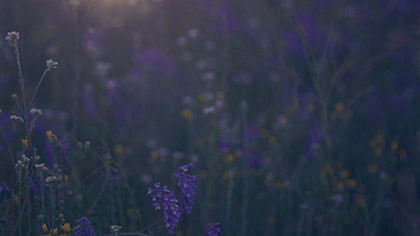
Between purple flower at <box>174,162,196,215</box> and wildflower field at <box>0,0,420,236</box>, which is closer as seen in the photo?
purple flower at <box>174,162,196,215</box>

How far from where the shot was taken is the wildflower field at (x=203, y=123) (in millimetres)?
1765

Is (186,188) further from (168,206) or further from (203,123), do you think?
(203,123)

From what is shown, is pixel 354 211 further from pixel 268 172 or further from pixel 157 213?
pixel 157 213

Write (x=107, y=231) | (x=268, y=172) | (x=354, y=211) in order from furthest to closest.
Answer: (x=268, y=172) < (x=354, y=211) < (x=107, y=231)

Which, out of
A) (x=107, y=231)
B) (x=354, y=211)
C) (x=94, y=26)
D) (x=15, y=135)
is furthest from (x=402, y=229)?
(x=94, y=26)

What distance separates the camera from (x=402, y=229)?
7.48 feet

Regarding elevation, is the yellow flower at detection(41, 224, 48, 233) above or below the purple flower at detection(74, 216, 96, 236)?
above

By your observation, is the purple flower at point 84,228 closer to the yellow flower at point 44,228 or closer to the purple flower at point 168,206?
the yellow flower at point 44,228

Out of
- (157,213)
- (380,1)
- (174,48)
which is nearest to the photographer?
(157,213)

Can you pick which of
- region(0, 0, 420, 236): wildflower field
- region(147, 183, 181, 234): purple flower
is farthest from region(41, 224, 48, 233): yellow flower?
region(147, 183, 181, 234): purple flower

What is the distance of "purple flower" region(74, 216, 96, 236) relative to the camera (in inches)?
55.8

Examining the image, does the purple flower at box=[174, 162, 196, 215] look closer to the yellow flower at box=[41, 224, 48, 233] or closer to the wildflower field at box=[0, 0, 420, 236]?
the wildflower field at box=[0, 0, 420, 236]

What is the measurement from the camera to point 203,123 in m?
2.60

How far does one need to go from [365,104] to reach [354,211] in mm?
1627
